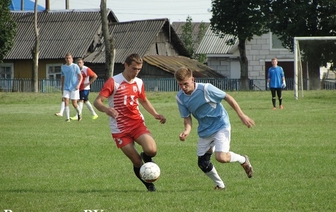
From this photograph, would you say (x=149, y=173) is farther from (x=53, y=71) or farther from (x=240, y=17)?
(x=53, y=71)

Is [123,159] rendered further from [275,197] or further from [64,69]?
[64,69]

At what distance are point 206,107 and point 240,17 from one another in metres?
48.6

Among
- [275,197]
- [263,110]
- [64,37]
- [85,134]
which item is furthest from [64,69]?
[64,37]

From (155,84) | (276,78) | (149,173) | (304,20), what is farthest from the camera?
(155,84)

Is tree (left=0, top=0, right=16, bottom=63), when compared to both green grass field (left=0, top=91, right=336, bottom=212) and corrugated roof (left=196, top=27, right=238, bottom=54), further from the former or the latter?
green grass field (left=0, top=91, right=336, bottom=212)

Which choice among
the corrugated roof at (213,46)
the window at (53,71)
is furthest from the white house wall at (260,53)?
the window at (53,71)

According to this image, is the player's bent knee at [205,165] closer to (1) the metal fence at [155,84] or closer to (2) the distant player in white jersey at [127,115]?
(2) the distant player in white jersey at [127,115]

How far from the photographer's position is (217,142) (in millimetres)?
10062

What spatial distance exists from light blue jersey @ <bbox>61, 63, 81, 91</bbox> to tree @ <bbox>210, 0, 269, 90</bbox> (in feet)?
113

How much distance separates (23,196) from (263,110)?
19345 millimetres

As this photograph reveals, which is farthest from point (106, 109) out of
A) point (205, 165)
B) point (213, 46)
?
point (213, 46)

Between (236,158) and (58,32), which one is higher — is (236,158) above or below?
below

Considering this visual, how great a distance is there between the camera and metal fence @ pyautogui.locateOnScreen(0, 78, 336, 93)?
58.7m

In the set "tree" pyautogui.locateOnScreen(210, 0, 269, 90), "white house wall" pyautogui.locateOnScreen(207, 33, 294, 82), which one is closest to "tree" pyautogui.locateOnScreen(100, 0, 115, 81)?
"tree" pyautogui.locateOnScreen(210, 0, 269, 90)
